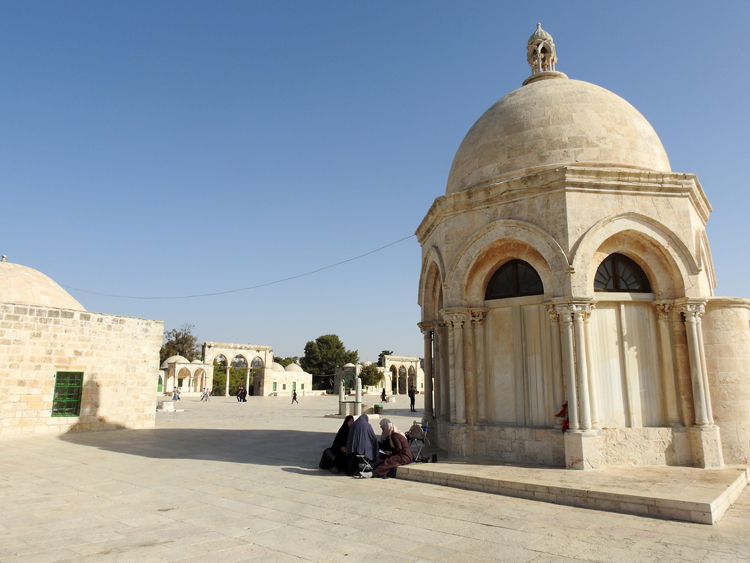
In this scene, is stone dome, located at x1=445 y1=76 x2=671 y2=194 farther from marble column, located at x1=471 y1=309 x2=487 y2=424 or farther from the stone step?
the stone step

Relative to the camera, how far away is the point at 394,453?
27.6 ft

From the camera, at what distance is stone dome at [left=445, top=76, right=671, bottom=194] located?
30.8 feet

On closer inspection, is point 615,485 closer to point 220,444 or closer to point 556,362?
point 556,362

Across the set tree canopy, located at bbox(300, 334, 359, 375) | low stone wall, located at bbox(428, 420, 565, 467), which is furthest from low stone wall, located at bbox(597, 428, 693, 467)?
tree canopy, located at bbox(300, 334, 359, 375)

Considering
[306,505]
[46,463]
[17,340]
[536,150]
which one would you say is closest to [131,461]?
[46,463]

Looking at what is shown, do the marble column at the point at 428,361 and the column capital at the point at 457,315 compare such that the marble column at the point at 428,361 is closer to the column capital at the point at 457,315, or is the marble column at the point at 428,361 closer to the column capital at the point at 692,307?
the column capital at the point at 457,315

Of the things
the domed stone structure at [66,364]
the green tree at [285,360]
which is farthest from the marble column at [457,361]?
the green tree at [285,360]

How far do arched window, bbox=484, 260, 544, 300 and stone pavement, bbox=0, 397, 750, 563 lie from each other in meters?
3.89

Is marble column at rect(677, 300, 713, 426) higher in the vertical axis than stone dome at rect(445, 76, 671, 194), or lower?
lower

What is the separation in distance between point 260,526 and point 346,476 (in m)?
3.06

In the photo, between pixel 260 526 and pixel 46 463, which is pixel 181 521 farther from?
pixel 46 463

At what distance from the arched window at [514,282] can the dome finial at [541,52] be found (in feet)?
17.4

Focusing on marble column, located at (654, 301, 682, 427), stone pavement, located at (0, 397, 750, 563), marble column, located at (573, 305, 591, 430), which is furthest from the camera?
marble column, located at (654, 301, 682, 427)

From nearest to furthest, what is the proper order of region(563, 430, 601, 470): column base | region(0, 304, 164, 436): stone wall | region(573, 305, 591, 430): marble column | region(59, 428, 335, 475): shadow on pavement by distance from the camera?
region(563, 430, 601, 470): column base → region(573, 305, 591, 430): marble column → region(59, 428, 335, 475): shadow on pavement → region(0, 304, 164, 436): stone wall
